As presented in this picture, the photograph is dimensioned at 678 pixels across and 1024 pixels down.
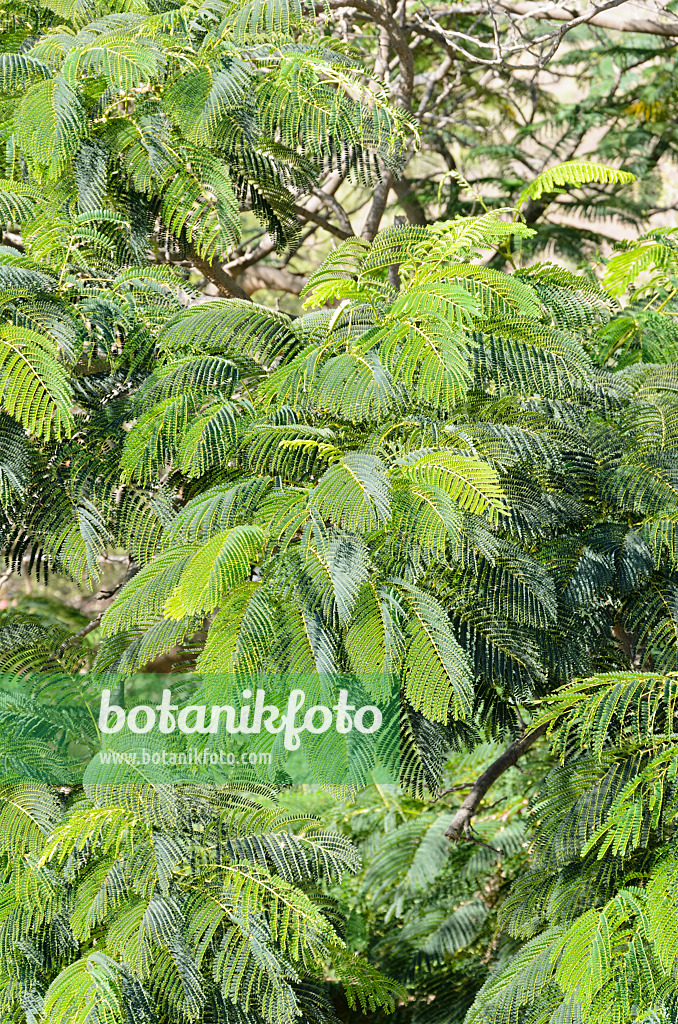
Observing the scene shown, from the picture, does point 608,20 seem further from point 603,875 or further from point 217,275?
point 603,875

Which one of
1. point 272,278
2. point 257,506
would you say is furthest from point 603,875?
point 272,278

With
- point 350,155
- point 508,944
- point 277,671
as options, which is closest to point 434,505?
point 277,671

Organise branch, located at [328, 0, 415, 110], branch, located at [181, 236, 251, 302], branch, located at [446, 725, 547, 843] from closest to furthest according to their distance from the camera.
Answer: branch, located at [446, 725, 547, 843] < branch, located at [181, 236, 251, 302] < branch, located at [328, 0, 415, 110]

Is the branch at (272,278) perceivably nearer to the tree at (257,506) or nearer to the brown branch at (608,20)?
the brown branch at (608,20)

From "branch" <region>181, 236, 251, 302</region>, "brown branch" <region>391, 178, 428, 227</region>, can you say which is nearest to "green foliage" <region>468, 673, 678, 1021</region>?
"branch" <region>181, 236, 251, 302</region>

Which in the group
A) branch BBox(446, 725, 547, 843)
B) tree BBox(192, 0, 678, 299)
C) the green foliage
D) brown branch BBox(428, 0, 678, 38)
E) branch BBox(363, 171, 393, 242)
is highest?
brown branch BBox(428, 0, 678, 38)

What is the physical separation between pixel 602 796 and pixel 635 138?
14.2 feet

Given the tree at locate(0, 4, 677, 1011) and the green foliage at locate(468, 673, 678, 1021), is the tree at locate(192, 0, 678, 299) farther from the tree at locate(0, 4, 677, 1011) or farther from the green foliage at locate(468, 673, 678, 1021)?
the green foliage at locate(468, 673, 678, 1021)

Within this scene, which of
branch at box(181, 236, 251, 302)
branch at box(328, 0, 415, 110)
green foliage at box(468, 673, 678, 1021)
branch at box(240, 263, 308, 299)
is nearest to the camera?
green foliage at box(468, 673, 678, 1021)

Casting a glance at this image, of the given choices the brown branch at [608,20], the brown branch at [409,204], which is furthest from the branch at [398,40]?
the brown branch at [409,204]

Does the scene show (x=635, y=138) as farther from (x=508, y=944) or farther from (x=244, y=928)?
(x=244, y=928)

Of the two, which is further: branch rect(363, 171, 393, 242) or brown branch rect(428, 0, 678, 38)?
brown branch rect(428, 0, 678, 38)

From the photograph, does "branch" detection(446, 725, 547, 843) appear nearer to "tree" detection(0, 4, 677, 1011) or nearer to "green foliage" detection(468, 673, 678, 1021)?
"tree" detection(0, 4, 677, 1011)

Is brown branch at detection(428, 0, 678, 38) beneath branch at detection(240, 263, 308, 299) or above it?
above
